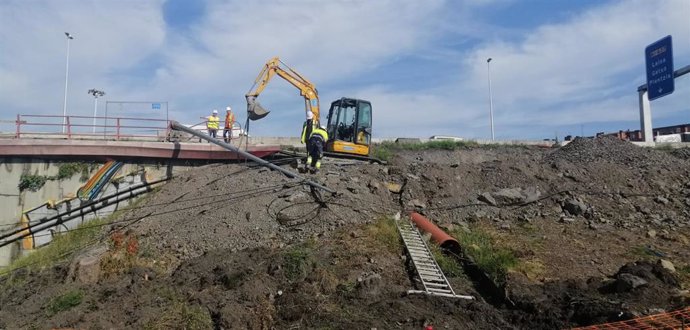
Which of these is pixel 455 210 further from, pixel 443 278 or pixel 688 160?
pixel 688 160

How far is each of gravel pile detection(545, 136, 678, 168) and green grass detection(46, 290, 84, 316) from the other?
1475 cm

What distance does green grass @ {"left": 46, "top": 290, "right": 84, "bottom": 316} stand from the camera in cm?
976

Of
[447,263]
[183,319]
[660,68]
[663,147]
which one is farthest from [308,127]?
[663,147]

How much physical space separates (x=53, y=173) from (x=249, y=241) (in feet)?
26.7

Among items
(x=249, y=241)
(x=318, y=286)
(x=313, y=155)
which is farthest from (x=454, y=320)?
(x=313, y=155)

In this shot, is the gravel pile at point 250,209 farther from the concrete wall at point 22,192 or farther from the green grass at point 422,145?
the green grass at point 422,145

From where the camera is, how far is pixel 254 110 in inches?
722

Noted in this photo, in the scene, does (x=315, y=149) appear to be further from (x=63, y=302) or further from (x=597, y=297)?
(x=597, y=297)

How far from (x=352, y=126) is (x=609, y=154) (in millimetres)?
9112

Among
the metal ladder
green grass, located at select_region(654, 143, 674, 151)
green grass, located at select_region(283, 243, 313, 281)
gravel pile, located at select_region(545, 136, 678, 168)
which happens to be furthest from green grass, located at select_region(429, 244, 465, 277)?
green grass, located at select_region(654, 143, 674, 151)

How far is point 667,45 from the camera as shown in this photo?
37.4 feet

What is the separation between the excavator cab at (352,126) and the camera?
59.5 feet

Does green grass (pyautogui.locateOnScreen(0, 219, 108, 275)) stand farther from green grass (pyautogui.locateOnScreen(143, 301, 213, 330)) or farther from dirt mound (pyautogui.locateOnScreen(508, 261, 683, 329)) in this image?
dirt mound (pyautogui.locateOnScreen(508, 261, 683, 329))

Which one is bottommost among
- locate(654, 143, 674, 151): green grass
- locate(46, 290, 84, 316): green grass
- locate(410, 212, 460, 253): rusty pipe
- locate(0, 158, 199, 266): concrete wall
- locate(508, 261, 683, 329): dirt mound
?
locate(46, 290, 84, 316): green grass
